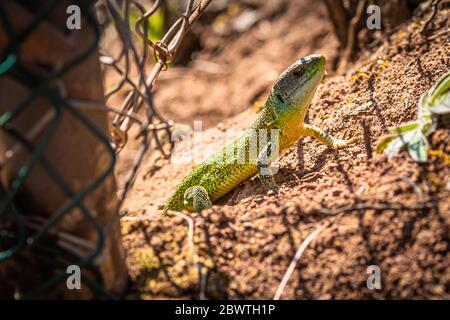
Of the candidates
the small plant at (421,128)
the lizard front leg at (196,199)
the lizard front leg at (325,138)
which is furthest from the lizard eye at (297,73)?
the small plant at (421,128)

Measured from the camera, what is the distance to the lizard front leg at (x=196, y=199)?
13.0ft

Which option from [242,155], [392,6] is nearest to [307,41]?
[392,6]

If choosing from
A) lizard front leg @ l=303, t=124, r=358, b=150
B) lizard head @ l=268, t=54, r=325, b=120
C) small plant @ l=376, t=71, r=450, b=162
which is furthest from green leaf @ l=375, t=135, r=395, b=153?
lizard head @ l=268, t=54, r=325, b=120

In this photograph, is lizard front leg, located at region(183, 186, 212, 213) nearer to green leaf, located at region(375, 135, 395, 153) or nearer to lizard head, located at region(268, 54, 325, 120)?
lizard head, located at region(268, 54, 325, 120)

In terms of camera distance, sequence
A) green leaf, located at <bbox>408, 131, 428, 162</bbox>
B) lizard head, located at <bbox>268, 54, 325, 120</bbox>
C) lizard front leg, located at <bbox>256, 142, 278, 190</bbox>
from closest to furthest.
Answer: green leaf, located at <bbox>408, 131, 428, 162</bbox>
lizard front leg, located at <bbox>256, 142, 278, 190</bbox>
lizard head, located at <bbox>268, 54, 325, 120</bbox>

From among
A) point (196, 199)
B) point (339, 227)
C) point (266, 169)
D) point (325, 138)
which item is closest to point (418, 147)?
point (339, 227)

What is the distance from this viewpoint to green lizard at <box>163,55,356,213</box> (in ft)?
12.7

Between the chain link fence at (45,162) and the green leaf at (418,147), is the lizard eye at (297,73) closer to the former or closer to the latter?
the green leaf at (418,147)

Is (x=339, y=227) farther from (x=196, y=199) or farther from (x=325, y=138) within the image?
(x=196, y=199)

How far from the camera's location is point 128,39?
2092mm

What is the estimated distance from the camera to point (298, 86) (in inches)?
155

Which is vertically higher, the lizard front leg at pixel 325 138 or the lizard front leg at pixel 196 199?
the lizard front leg at pixel 325 138

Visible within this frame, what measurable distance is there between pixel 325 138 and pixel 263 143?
0.60 meters
